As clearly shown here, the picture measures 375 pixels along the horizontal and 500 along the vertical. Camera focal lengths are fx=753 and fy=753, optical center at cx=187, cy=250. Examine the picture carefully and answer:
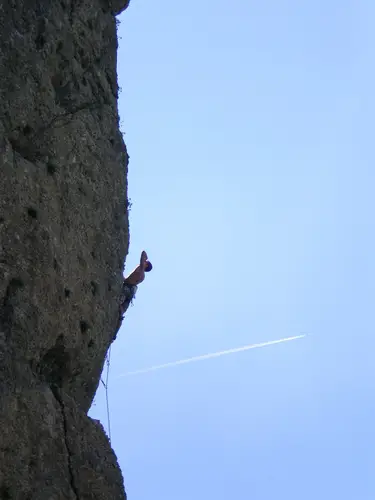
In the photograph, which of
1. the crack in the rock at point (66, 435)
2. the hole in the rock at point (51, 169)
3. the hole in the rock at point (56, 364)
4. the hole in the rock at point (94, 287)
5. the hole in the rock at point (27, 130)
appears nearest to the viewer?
the crack in the rock at point (66, 435)

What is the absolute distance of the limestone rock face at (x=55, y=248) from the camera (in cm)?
936

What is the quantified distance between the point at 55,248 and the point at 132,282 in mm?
3174

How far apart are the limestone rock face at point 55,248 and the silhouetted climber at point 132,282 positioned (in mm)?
737

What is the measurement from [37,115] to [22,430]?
442 centimetres

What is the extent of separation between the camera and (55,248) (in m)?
10.4

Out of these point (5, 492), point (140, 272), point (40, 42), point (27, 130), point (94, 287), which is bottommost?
point (5, 492)

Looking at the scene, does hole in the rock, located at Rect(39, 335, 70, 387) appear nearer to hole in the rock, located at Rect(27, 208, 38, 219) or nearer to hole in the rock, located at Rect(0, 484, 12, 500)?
hole in the rock, located at Rect(27, 208, 38, 219)

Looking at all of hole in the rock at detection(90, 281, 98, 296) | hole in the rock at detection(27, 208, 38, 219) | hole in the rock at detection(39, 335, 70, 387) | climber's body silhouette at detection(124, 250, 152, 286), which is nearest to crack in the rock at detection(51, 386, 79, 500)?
hole in the rock at detection(39, 335, 70, 387)

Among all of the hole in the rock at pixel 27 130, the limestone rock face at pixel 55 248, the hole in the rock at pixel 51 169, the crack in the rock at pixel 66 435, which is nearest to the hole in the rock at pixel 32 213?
the limestone rock face at pixel 55 248

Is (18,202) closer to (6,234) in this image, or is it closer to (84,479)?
(6,234)

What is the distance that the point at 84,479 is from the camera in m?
9.85

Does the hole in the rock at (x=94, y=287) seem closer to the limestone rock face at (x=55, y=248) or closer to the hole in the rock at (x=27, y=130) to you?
the limestone rock face at (x=55, y=248)

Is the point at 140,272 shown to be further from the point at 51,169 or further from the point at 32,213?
the point at 32,213

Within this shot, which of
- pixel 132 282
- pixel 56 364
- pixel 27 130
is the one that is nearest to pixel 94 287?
pixel 56 364
